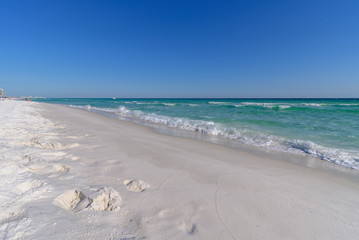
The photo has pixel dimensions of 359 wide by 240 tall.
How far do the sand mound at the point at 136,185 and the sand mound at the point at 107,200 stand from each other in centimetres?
28

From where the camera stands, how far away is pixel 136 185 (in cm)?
254

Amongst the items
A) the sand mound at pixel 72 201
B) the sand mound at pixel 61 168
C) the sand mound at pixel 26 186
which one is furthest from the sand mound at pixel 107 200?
the sand mound at pixel 61 168

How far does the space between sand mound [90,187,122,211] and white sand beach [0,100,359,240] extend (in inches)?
0.5

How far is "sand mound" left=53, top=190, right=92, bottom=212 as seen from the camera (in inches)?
75.6

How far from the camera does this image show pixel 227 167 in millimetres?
3477

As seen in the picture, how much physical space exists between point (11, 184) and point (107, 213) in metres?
1.45

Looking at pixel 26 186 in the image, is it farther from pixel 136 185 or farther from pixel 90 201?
pixel 136 185

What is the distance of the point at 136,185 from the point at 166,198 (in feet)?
1.91

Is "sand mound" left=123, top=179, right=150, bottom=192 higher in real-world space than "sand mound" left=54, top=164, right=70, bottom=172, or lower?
lower

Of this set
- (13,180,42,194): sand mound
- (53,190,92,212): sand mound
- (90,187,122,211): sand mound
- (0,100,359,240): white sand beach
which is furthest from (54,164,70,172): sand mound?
(90,187,122,211): sand mound

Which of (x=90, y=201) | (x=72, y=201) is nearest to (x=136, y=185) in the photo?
(x=90, y=201)

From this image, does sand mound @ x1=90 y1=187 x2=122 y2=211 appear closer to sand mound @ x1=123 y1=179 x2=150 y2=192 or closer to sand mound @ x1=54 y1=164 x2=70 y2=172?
sand mound @ x1=123 y1=179 x2=150 y2=192

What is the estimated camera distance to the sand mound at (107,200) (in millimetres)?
1929

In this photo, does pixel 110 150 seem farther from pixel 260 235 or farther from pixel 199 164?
pixel 260 235
